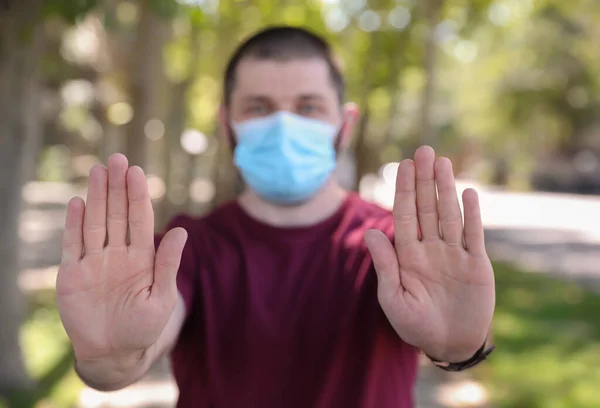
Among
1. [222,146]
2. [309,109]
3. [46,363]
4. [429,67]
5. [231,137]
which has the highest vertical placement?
[429,67]

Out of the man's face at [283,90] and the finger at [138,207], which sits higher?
the man's face at [283,90]

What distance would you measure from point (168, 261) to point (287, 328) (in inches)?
17.3

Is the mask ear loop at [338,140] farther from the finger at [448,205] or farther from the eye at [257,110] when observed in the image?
the finger at [448,205]

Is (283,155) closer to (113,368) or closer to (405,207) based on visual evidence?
(405,207)

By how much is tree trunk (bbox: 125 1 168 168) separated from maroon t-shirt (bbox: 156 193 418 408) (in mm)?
4018

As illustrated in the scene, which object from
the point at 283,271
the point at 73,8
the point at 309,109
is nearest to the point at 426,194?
the point at 283,271

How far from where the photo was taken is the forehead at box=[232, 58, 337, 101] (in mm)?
1726

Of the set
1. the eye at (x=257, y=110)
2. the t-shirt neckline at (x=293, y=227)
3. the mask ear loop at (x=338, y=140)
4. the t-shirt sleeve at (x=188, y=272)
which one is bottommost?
the t-shirt sleeve at (x=188, y=272)

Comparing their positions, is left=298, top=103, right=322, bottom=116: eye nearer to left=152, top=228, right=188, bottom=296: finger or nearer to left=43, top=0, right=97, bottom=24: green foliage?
left=152, top=228, right=188, bottom=296: finger

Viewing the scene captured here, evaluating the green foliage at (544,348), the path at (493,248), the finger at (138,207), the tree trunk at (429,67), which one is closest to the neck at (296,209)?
the path at (493,248)

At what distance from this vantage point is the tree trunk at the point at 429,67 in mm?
5551

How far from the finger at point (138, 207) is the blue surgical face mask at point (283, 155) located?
0.55 m

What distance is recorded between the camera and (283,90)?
5.71 feet

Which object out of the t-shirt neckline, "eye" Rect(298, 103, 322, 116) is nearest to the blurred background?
"eye" Rect(298, 103, 322, 116)
